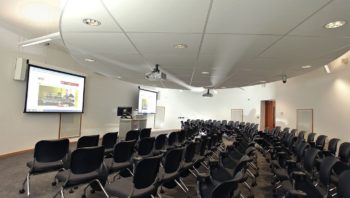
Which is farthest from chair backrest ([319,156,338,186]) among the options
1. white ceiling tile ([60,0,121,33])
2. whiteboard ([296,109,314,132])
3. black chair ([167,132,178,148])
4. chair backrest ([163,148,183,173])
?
whiteboard ([296,109,314,132])

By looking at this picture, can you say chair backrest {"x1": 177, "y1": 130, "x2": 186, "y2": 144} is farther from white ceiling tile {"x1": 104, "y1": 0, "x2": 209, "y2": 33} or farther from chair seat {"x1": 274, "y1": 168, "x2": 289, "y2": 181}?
white ceiling tile {"x1": 104, "y1": 0, "x2": 209, "y2": 33}

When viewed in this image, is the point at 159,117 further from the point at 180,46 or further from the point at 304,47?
the point at 304,47

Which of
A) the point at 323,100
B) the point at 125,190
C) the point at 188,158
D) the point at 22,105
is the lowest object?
the point at 125,190

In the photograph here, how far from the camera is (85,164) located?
3.11m

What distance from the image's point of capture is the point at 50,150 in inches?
145

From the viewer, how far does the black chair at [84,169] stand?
9.66 ft

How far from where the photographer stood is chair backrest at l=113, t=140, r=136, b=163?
378cm

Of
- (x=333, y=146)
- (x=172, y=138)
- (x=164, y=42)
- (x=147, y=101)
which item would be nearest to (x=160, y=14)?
(x=164, y=42)

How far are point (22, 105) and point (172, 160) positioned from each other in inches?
223

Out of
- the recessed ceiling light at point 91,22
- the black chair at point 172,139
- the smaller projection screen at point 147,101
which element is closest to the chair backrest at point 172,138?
the black chair at point 172,139

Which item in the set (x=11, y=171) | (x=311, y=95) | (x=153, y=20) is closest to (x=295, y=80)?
(x=311, y=95)

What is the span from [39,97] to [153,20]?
5.67 meters

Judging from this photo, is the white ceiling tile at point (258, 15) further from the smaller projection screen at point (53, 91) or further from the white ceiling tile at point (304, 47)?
the smaller projection screen at point (53, 91)

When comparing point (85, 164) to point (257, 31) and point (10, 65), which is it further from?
point (10, 65)
